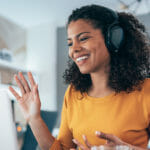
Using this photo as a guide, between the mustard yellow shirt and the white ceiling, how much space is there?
213 centimetres

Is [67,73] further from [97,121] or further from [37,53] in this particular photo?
[37,53]

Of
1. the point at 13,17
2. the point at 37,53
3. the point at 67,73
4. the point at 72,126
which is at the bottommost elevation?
the point at 72,126

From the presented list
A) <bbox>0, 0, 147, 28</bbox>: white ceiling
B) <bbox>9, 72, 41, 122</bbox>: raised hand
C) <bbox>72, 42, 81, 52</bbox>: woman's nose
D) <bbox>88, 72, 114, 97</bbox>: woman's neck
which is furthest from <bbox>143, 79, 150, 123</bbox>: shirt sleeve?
<bbox>0, 0, 147, 28</bbox>: white ceiling

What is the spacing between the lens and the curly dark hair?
0.93m

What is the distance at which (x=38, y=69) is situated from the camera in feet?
Result: 13.0

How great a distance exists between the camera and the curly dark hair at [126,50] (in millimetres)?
927

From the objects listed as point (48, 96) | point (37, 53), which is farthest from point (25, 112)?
point (37, 53)

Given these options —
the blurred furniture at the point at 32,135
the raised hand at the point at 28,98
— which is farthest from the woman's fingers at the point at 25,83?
the blurred furniture at the point at 32,135

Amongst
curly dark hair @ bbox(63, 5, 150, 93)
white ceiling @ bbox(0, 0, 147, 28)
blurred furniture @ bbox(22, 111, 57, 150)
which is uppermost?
white ceiling @ bbox(0, 0, 147, 28)

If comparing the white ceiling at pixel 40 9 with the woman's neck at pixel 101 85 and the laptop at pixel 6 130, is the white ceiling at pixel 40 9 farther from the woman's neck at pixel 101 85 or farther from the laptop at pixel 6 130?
the laptop at pixel 6 130

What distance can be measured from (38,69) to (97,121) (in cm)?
317

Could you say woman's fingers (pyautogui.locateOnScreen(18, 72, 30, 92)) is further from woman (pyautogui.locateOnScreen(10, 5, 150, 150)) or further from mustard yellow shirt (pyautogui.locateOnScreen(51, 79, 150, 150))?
mustard yellow shirt (pyautogui.locateOnScreen(51, 79, 150, 150))

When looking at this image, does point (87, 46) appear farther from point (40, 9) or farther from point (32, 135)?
point (40, 9)

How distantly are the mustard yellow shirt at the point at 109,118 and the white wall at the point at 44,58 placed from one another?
9.24ft
